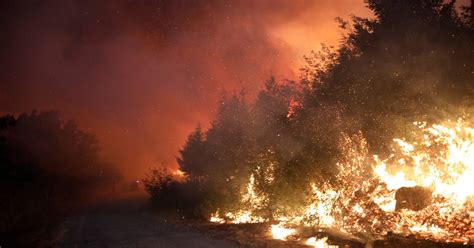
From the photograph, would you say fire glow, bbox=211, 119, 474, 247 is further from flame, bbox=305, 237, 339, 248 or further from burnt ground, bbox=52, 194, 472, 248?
burnt ground, bbox=52, 194, 472, 248

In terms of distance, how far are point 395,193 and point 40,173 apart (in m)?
46.2

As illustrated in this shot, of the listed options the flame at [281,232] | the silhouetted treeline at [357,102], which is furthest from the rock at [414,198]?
the flame at [281,232]

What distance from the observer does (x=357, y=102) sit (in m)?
23.9

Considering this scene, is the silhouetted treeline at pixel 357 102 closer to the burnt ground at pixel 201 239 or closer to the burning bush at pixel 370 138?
the burning bush at pixel 370 138

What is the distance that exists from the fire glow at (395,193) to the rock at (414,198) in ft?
0.55

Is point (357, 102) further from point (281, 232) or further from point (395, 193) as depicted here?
point (281, 232)

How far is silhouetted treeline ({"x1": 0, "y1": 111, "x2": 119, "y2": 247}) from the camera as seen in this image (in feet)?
85.4

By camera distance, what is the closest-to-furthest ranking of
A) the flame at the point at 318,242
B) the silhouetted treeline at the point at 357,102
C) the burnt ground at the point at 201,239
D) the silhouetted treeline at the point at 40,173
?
the burnt ground at the point at 201,239, the flame at the point at 318,242, the silhouetted treeline at the point at 357,102, the silhouetted treeline at the point at 40,173

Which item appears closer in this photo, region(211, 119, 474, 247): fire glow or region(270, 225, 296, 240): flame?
region(211, 119, 474, 247): fire glow

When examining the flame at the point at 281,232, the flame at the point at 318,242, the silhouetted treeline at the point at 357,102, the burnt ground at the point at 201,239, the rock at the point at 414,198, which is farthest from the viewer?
the silhouetted treeline at the point at 357,102

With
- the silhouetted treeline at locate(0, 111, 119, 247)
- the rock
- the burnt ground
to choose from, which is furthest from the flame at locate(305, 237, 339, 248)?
the silhouetted treeline at locate(0, 111, 119, 247)

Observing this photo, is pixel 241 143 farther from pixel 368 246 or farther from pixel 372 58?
pixel 368 246

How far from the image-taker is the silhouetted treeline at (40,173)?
85.4 feet

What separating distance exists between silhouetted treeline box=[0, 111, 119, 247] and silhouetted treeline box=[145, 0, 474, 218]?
40.7 feet
